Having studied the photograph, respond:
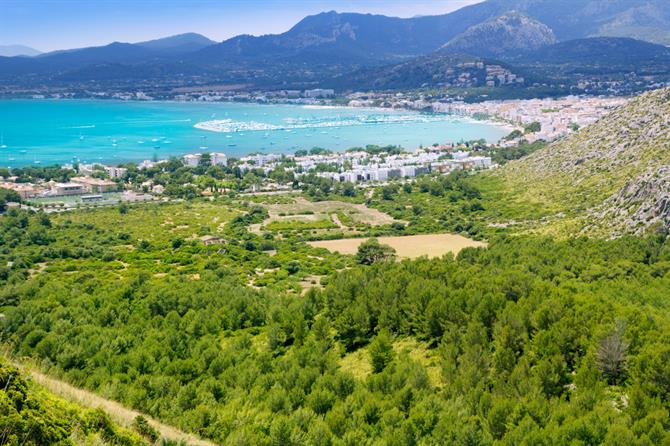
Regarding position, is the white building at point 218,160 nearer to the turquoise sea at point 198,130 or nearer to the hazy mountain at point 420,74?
the turquoise sea at point 198,130

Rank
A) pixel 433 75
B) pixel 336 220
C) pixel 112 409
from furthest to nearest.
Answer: pixel 433 75, pixel 336 220, pixel 112 409

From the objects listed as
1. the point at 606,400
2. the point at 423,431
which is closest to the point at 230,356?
the point at 423,431

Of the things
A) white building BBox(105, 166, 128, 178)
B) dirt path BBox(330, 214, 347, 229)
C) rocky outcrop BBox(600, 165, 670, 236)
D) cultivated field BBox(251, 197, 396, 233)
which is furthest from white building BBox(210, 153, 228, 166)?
rocky outcrop BBox(600, 165, 670, 236)

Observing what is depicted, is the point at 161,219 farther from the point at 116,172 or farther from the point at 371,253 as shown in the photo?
the point at 116,172

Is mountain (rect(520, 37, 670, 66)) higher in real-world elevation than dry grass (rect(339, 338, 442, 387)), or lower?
higher

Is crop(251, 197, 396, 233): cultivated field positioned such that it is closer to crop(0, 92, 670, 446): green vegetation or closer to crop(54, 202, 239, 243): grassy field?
crop(54, 202, 239, 243): grassy field

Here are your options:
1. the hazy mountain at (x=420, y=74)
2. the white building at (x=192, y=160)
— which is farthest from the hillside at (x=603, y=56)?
the white building at (x=192, y=160)

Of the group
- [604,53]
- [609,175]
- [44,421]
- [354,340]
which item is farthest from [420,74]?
[44,421]
